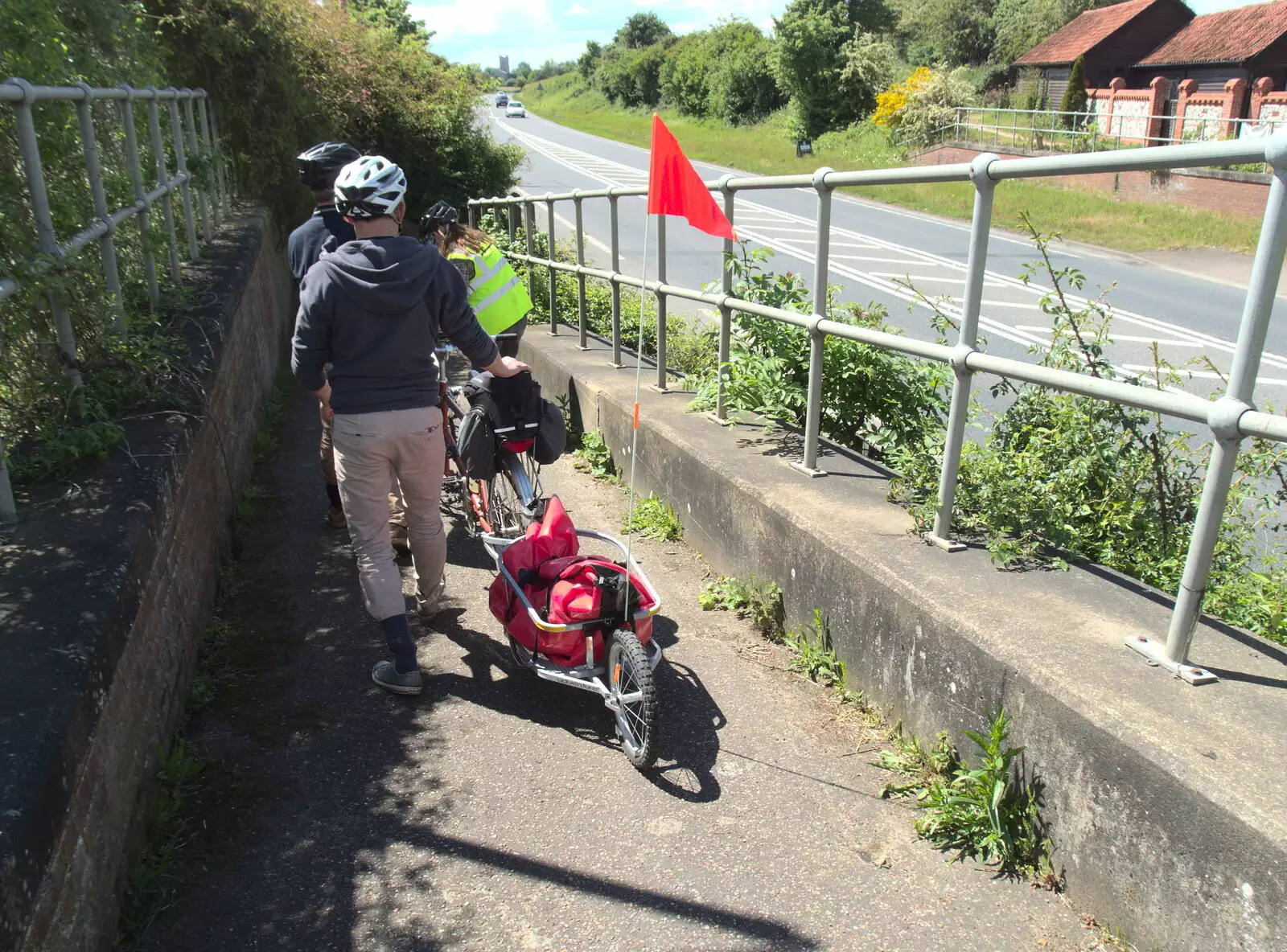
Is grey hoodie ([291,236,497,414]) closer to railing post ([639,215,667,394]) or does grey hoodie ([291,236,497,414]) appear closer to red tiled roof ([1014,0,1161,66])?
railing post ([639,215,667,394])

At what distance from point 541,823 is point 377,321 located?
1.84 metres

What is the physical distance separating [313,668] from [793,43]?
50.2 metres

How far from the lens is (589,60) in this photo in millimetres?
106500

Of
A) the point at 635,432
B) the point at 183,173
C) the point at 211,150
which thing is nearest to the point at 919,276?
the point at 211,150

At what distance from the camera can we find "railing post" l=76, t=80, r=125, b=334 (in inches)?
154

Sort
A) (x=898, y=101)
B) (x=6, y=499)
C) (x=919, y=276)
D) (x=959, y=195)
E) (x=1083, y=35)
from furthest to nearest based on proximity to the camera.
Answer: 1. (x=1083, y=35)
2. (x=898, y=101)
3. (x=959, y=195)
4. (x=919, y=276)
5. (x=6, y=499)

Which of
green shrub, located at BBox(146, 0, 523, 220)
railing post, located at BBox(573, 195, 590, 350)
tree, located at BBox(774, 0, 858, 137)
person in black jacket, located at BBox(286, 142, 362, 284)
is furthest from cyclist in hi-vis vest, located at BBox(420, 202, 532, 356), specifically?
tree, located at BBox(774, 0, 858, 137)

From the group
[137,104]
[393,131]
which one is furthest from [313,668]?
[393,131]

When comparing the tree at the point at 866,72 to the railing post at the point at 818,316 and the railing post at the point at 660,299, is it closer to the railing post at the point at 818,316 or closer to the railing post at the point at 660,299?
the railing post at the point at 660,299

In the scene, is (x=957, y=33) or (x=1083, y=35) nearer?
(x=1083, y=35)

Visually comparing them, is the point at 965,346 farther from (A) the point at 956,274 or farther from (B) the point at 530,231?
(A) the point at 956,274

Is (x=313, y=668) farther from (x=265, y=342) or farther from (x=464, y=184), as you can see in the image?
(x=464, y=184)

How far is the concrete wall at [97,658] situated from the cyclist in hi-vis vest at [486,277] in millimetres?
1242

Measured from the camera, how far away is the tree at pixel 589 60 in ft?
342
